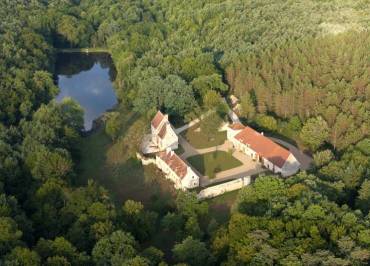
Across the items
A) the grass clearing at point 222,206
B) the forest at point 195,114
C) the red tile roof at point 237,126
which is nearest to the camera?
the forest at point 195,114

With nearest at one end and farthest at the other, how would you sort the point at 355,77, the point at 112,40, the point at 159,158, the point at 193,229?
the point at 193,229, the point at 159,158, the point at 355,77, the point at 112,40

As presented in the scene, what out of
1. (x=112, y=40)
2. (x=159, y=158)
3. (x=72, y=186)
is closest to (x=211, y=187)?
(x=159, y=158)

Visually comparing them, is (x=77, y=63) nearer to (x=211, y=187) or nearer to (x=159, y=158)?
(x=159, y=158)

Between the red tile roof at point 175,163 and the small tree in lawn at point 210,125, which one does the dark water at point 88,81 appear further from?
the red tile roof at point 175,163

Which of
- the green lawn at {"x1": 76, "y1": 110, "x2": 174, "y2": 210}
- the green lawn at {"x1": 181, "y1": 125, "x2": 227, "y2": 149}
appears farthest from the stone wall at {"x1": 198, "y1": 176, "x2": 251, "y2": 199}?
the green lawn at {"x1": 181, "y1": 125, "x2": 227, "y2": 149}

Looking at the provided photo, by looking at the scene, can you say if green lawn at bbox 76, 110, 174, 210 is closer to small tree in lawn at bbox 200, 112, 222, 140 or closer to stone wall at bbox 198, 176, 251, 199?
stone wall at bbox 198, 176, 251, 199

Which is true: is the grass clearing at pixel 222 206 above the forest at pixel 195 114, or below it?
below

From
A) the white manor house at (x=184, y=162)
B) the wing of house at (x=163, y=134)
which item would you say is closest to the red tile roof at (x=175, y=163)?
the white manor house at (x=184, y=162)
